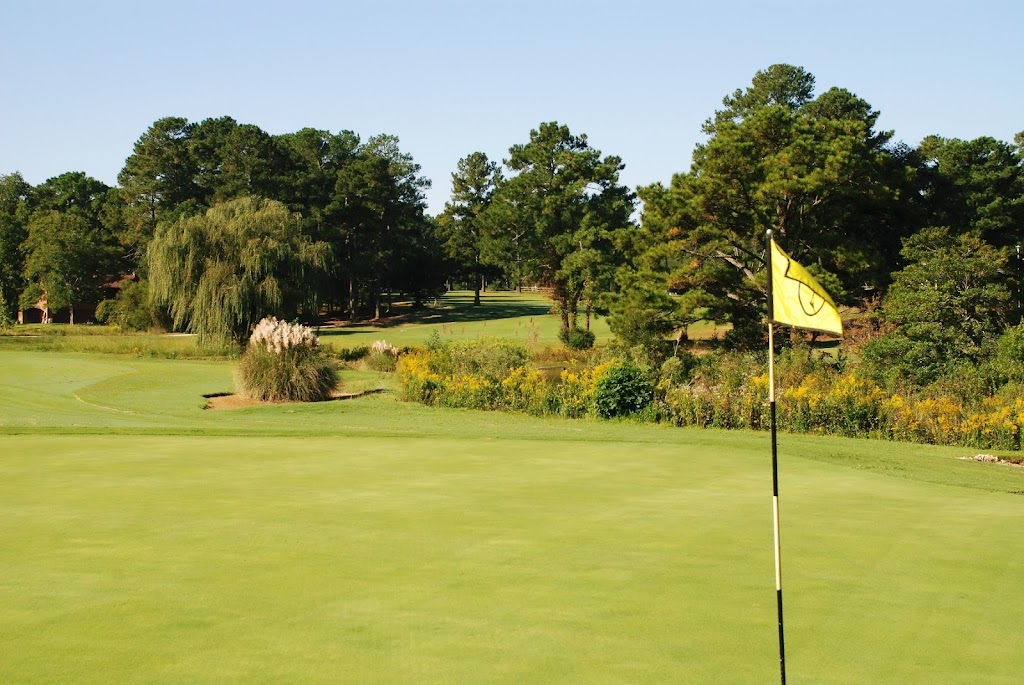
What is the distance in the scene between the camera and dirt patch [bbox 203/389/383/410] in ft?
92.2

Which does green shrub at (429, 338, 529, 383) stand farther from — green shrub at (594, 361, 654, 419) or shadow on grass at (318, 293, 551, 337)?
shadow on grass at (318, 293, 551, 337)

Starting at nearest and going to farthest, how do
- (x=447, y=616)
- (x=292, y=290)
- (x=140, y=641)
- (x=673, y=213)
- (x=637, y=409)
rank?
1. (x=140, y=641)
2. (x=447, y=616)
3. (x=637, y=409)
4. (x=673, y=213)
5. (x=292, y=290)

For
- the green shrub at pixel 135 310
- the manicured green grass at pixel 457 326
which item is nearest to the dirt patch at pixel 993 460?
the manicured green grass at pixel 457 326

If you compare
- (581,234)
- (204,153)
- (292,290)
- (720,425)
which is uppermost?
(204,153)

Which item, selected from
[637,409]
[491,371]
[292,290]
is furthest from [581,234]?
[637,409]

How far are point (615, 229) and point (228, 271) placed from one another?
898 inches

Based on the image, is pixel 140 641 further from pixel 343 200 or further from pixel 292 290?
pixel 343 200

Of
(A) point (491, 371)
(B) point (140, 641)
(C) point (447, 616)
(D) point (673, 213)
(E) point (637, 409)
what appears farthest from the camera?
(D) point (673, 213)

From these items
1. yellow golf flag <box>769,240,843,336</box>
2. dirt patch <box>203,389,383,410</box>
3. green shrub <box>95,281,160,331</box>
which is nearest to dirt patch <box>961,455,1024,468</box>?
yellow golf flag <box>769,240,843,336</box>

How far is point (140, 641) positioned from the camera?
5.68 meters

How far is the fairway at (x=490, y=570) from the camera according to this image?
18.1ft

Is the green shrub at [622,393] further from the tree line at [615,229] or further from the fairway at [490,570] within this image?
the fairway at [490,570]

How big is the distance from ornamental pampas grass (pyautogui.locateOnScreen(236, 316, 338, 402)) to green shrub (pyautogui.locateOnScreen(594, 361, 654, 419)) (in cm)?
848

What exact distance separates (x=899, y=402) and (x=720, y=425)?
12.6 ft
